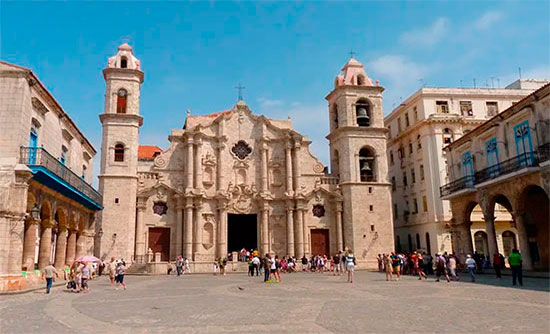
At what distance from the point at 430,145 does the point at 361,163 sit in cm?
607

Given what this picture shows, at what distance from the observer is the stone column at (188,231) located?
34.2m

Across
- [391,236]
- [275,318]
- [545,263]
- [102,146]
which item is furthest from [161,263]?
[545,263]

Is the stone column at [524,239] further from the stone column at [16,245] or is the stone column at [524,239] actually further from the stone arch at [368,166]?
the stone column at [16,245]

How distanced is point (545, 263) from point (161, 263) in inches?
965

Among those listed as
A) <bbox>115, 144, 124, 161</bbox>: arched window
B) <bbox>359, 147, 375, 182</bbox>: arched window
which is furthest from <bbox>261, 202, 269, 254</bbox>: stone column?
<bbox>115, 144, 124, 161</bbox>: arched window

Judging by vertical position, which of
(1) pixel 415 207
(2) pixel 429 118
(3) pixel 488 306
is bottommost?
(3) pixel 488 306

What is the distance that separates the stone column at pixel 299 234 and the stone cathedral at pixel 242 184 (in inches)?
3.5

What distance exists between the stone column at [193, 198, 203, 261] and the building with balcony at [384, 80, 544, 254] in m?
19.3

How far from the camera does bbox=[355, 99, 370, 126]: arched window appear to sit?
127 ft

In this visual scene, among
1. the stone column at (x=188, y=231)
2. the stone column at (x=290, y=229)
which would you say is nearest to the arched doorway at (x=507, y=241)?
the stone column at (x=290, y=229)

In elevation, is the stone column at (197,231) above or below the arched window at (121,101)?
below

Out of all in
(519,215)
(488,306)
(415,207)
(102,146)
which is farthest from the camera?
(415,207)

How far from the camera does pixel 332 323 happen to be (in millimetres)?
9578

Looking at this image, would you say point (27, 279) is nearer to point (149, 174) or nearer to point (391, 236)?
point (149, 174)
